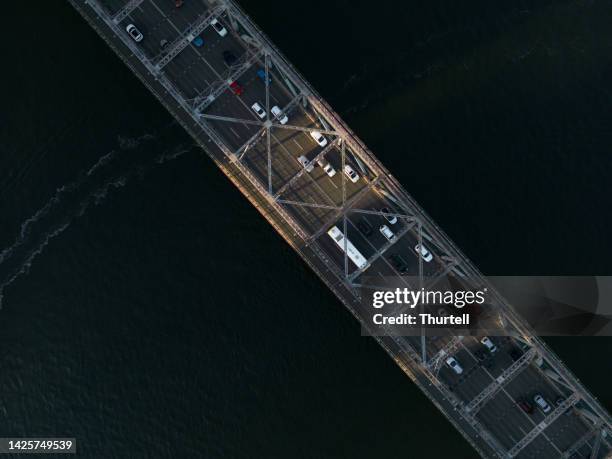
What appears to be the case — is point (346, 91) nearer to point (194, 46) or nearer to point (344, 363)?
point (194, 46)

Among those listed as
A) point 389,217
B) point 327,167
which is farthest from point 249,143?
point 389,217

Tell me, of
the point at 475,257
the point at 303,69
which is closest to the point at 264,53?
the point at 303,69

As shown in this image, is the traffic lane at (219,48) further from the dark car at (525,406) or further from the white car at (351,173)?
the dark car at (525,406)

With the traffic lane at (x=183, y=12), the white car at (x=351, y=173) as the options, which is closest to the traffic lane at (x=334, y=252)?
the white car at (x=351, y=173)

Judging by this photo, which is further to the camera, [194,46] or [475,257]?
[475,257]

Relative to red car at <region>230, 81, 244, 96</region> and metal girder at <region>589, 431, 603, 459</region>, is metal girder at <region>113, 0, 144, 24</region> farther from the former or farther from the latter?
metal girder at <region>589, 431, 603, 459</region>

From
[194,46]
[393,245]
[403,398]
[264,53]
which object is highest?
[194,46]

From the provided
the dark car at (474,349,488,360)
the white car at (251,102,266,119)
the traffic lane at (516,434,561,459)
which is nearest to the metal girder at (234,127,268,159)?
the white car at (251,102,266,119)
